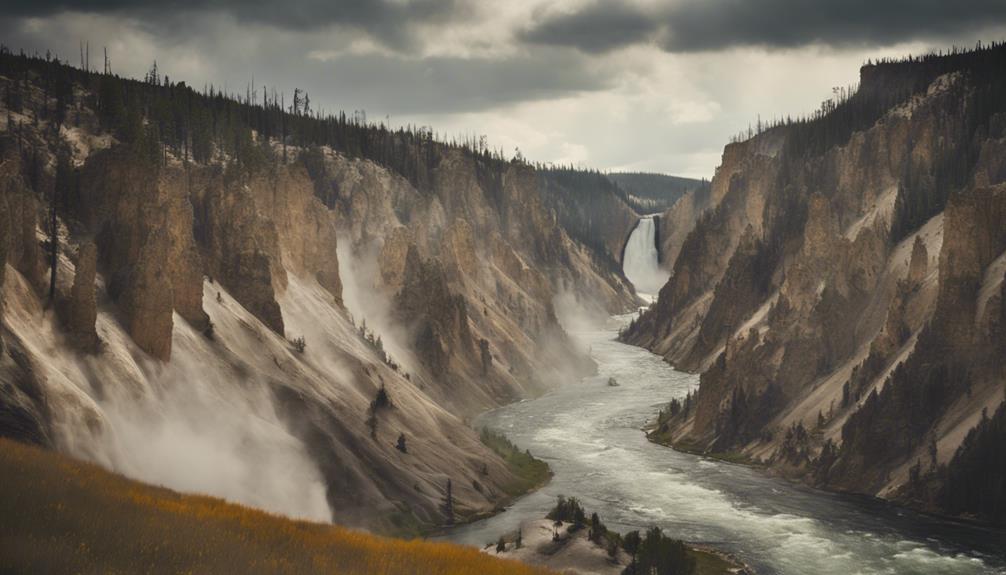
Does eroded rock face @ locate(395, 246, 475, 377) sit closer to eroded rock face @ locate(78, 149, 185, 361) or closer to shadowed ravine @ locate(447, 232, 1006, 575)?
shadowed ravine @ locate(447, 232, 1006, 575)

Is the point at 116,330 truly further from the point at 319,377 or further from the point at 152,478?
the point at 319,377

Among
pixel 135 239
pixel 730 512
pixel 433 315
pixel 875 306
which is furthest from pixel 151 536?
pixel 433 315

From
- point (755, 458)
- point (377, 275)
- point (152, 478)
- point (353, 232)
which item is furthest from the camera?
point (353, 232)

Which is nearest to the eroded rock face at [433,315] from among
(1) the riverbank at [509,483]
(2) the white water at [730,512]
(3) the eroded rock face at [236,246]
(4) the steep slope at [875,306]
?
(2) the white water at [730,512]

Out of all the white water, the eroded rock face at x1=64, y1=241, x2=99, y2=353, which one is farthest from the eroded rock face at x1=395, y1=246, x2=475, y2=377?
the eroded rock face at x1=64, y1=241, x2=99, y2=353

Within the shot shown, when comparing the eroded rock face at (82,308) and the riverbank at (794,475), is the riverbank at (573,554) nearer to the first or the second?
the riverbank at (794,475)

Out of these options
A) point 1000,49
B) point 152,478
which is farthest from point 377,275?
point 1000,49

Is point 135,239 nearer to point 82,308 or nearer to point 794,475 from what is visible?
point 82,308
